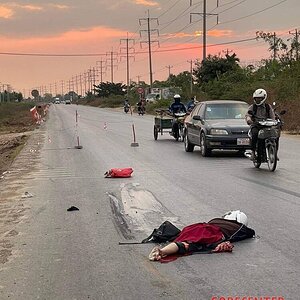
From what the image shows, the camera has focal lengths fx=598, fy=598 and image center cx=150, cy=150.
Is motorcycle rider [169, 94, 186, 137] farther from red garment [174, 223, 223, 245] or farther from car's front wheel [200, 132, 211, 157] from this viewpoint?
red garment [174, 223, 223, 245]

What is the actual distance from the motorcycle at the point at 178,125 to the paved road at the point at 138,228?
25.5ft

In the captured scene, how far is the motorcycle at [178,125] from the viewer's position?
79.5 ft

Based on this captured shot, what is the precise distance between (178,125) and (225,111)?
6.12 metres

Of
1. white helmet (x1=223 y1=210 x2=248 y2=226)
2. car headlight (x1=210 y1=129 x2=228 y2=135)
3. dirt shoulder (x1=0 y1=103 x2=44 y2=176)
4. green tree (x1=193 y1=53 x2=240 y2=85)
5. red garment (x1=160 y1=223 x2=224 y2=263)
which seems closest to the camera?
red garment (x1=160 y1=223 x2=224 y2=263)

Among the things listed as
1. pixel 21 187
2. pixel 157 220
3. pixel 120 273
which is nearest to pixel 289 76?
pixel 21 187

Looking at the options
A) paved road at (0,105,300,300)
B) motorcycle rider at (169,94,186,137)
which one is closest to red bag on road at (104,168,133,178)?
paved road at (0,105,300,300)

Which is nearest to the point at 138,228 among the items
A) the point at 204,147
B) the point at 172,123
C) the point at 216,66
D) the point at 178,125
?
the point at 204,147

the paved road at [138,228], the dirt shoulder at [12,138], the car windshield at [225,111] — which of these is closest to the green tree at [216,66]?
the dirt shoulder at [12,138]

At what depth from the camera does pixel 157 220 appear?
8625 mm

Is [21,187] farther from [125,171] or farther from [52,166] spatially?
[52,166]

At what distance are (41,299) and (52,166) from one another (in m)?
11.2

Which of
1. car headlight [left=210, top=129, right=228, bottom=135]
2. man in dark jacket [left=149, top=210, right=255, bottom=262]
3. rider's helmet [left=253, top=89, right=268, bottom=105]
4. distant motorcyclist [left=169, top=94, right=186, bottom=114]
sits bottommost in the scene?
man in dark jacket [left=149, top=210, right=255, bottom=262]

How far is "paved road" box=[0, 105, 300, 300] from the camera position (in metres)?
5.58

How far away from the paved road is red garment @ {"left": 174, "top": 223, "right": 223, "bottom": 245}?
27 cm
